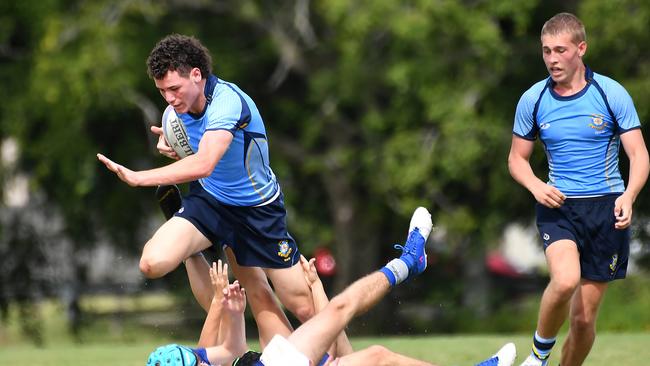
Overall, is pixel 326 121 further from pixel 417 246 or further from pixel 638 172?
pixel 638 172

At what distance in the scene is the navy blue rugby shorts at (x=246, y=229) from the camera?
7480 millimetres

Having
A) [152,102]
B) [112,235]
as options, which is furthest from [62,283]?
[152,102]

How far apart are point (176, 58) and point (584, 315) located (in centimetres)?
303

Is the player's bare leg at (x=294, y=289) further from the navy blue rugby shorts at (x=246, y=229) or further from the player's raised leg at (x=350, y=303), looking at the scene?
the player's raised leg at (x=350, y=303)

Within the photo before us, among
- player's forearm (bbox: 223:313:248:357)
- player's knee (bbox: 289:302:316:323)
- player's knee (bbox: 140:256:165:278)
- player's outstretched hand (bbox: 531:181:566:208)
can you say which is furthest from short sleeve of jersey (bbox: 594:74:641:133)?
player's knee (bbox: 140:256:165:278)

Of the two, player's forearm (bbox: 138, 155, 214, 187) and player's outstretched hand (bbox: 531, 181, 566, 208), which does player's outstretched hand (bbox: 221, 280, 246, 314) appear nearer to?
player's forearm (bbox: 138, 155, 214, 187)

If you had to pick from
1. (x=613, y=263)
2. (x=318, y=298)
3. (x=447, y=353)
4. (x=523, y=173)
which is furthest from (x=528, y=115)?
(x=447, y=353)

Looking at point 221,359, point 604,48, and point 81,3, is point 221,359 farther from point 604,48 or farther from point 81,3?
point 81,3

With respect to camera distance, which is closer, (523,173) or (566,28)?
(566,28)

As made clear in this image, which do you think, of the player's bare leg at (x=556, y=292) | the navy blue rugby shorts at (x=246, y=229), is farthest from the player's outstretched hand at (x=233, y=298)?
the player's bare leg at (x=556, y=292)

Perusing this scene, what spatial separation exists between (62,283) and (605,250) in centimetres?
1616

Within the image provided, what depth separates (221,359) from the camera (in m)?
7.15

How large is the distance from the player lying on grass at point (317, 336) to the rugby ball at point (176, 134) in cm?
89

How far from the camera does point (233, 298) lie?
277 inches
